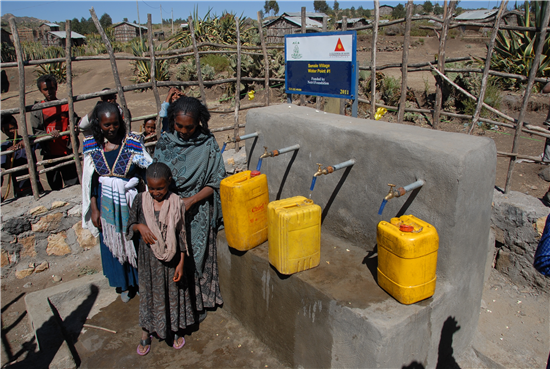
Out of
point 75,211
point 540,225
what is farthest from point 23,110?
point 540,225

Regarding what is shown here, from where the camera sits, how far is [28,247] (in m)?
4.01

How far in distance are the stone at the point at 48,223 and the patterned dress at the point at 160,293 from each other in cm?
192

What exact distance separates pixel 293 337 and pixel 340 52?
2.56m

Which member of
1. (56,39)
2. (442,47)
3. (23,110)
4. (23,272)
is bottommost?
(23,272)

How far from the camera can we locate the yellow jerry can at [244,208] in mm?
2688

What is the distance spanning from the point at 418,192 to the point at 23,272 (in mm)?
4028

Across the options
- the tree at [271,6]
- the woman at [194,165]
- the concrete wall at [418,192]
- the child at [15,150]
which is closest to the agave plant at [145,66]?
the child at [15,150]

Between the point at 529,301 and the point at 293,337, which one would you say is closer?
the point at 293,337

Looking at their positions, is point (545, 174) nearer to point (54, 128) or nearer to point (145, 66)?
point (54, 128)

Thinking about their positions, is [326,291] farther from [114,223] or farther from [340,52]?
[340,52]

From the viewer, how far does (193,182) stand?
9.26 ft

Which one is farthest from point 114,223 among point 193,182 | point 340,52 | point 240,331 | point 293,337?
point 340,52

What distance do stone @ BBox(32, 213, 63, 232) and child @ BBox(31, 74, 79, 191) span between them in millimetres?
499

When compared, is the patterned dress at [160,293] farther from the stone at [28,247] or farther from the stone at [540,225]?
the stone at [540,225]
